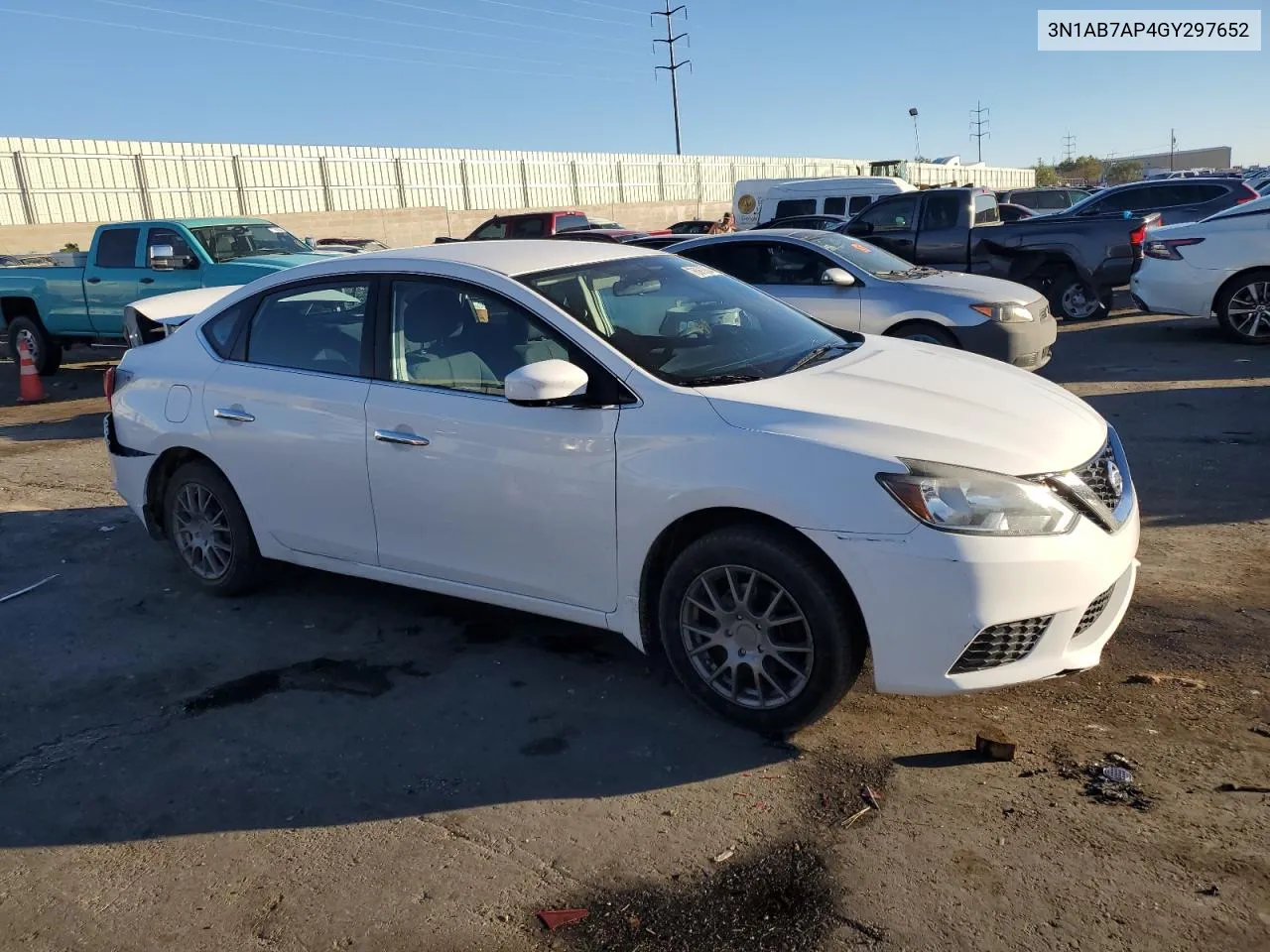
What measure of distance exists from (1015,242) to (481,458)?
11581mm

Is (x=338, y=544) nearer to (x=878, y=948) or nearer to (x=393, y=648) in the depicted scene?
(x=393, y=648)

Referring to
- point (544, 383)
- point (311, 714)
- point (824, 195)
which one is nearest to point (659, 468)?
point (544, 383)

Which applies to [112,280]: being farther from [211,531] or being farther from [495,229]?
[495,229]

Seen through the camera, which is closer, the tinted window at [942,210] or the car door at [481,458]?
the car door at [481,458]

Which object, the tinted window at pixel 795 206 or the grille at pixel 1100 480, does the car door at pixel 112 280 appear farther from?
the tinted window at pixel 795 206

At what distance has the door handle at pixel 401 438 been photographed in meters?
4.40

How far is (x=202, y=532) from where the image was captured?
5.48 m

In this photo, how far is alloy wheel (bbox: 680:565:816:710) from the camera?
3686mm

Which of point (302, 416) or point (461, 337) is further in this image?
point (302, 416)

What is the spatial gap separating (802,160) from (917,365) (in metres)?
52.4

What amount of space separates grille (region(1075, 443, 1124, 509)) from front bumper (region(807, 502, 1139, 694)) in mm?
174

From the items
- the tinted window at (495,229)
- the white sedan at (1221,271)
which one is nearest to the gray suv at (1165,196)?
the white sedan at (1221,271)

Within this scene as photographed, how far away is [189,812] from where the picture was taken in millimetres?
3598

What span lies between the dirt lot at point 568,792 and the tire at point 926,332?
3988 millimetres
